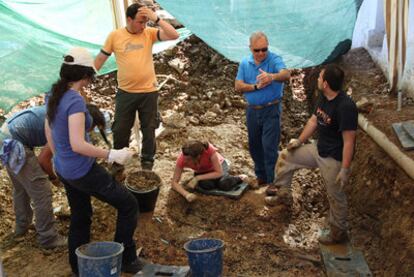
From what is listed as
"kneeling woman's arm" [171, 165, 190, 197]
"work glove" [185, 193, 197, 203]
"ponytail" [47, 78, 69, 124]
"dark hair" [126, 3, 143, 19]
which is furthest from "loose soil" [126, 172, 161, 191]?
"ponytail" [47, 78, 69, 124]

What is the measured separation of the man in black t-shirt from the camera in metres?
3.91

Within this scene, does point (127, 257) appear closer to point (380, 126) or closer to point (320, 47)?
point (380, 126)

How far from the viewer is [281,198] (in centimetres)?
489

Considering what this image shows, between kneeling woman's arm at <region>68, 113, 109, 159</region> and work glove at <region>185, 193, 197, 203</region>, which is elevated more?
kneeling woman's arm at <region>68, 113, 109, 159</region>

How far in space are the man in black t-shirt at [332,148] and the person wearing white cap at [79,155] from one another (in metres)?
1.64

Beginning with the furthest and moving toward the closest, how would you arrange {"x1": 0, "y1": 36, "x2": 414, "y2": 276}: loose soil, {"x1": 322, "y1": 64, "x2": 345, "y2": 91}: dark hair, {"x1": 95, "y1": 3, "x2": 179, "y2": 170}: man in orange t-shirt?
{"x1": 95, "y1": 3, "x2": 179, "y2": 170}: man in orange t-shirt, {"x1": 0, "y1": 36, "x2": 414, "y2": 276}: loose soil, {"x1": 322, "y1": 64, "x2": 345, "y2": 91}: dark hair

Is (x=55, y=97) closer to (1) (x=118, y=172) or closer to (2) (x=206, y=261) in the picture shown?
(2) (x=206, y=261)

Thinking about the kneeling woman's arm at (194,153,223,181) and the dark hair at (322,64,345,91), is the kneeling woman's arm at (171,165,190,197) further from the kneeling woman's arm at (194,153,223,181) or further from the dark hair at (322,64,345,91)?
the dark hair at (322,64,345,91)

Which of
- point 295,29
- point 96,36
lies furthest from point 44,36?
point 295,29

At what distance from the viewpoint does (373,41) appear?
7.17 m

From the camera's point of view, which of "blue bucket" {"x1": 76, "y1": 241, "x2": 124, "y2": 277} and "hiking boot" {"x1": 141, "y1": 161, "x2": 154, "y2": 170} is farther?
"hiking boot" {"x1": 141, "y1": 161, "x2": 154, "y2": 170}

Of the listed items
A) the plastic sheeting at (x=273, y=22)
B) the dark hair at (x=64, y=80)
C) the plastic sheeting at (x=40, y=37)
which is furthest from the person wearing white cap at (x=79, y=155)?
the plastic sheeting at (x=273, y=22)

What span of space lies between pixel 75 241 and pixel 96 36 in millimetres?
2766

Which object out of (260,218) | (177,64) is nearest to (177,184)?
(260,218)
